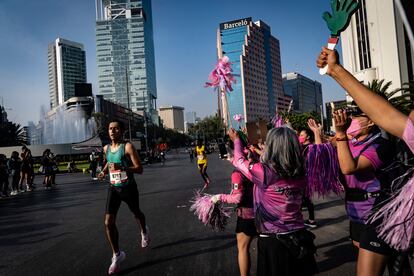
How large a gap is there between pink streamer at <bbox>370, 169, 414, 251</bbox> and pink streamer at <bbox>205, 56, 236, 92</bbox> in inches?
129

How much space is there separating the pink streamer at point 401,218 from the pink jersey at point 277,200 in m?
0.72

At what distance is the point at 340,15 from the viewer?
194 cm

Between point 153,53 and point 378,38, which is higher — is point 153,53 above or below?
above

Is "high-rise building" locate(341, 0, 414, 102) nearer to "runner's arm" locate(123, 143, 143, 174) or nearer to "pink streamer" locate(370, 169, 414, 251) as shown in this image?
"runner's arm" locate(123, 143, 143, 174)

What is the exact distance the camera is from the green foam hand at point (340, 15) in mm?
1873

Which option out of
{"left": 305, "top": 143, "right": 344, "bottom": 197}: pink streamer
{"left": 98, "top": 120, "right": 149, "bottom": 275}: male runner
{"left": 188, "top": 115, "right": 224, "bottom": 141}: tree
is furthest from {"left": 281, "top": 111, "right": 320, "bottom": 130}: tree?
{"left": 188, "top": 115, "right": 224, "bottom": 141}: tree

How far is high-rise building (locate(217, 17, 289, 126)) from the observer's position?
475 feet

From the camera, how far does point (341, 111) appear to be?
238cm

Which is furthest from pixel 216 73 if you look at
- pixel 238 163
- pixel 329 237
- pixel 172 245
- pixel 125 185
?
pixel 329 237

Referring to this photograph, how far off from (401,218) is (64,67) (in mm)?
202922

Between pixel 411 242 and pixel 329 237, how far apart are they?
12.8 ft

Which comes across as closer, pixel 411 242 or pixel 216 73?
pixel 411 242

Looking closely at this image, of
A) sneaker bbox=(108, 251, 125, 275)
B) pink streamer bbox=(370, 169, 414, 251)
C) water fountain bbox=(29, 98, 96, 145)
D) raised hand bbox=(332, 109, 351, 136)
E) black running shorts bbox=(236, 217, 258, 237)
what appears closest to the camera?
pink streamer bbox=(370, 169, 414, 251)

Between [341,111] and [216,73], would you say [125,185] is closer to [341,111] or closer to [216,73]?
[216,73]
